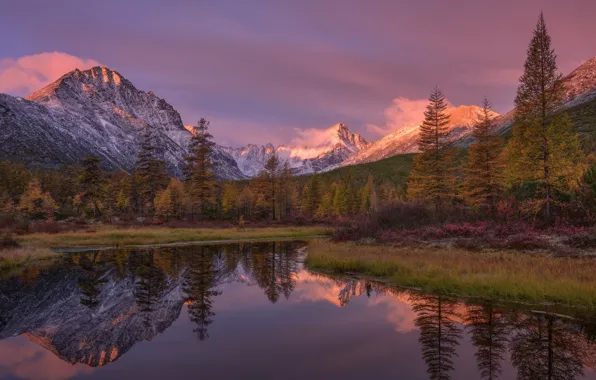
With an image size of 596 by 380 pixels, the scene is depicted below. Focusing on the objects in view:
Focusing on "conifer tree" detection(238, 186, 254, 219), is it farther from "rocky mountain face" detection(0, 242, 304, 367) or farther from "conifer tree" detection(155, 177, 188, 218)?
"rocky mountain face" detection(0, 242, 304, 367)

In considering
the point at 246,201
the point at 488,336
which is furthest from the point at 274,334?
the point at 246,201

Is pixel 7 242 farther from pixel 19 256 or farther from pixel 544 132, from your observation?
pixel 544 132

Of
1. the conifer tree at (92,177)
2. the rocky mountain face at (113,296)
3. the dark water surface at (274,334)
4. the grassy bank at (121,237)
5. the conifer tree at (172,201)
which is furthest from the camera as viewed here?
the conifer tree at (172,201)

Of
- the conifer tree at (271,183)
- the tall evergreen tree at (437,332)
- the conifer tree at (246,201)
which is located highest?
the conifer tree at (271,183)

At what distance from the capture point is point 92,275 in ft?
79.7

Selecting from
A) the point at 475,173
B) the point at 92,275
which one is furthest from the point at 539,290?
the point at 475,173

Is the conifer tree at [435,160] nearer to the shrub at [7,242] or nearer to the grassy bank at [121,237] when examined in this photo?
the grassy bank at [121,237]

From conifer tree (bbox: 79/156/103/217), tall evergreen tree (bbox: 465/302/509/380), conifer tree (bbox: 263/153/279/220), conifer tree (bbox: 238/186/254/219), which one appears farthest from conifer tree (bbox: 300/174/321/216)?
tall evergreen tree (bbox: 465/302/509/380)

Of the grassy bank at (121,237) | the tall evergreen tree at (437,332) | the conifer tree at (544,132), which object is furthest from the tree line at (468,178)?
the tall evergreen tree at (437,332)

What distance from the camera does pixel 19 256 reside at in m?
28.9

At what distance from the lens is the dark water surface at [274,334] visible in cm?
962

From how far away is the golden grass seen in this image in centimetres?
2735

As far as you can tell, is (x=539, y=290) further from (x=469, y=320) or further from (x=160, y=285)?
(x=160, y=285)

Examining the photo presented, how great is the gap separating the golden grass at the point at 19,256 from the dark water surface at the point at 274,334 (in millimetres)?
7081
